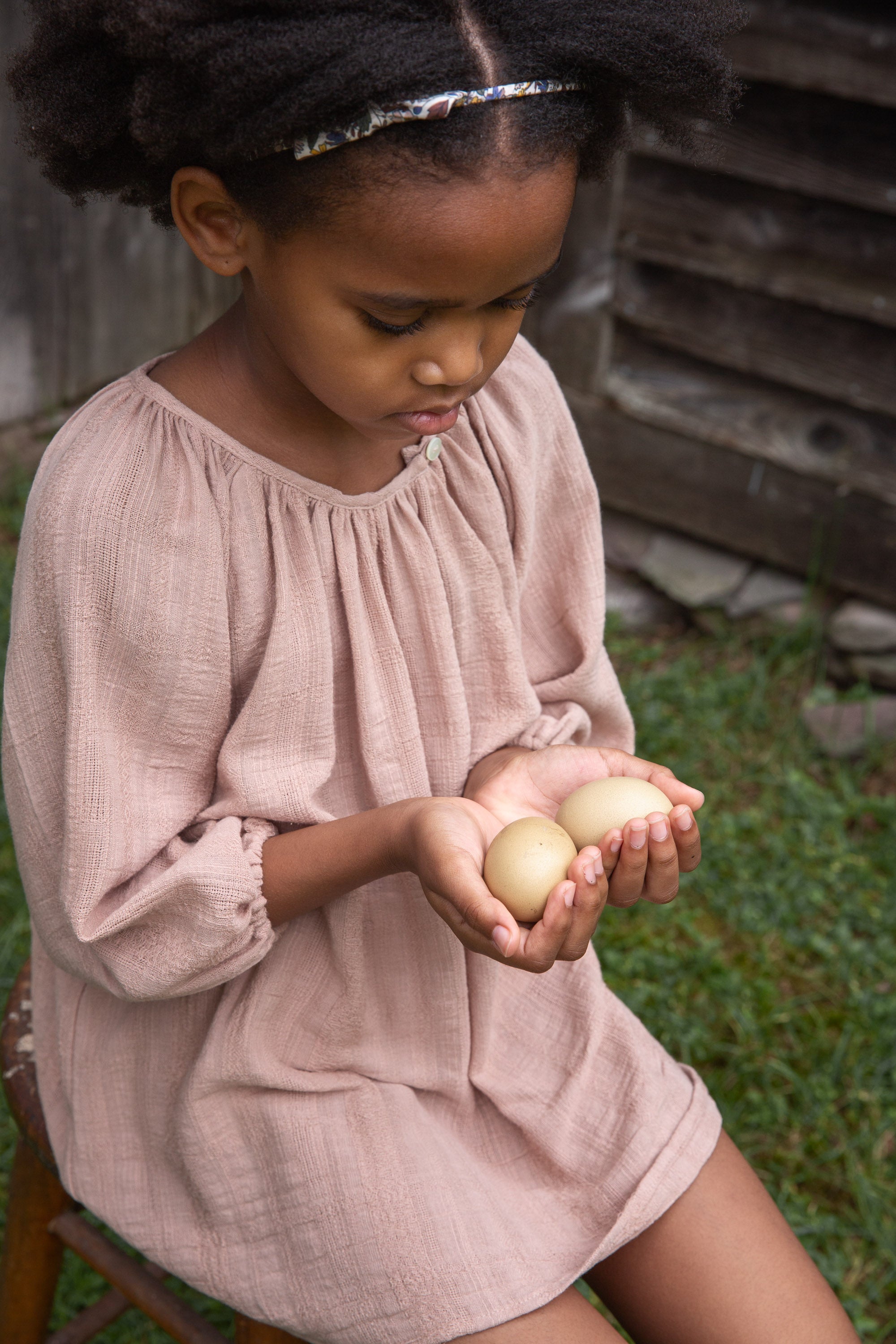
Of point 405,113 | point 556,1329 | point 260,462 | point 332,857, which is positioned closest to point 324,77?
point 405,113

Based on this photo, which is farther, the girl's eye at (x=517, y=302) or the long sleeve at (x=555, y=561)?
the long sleeve at (x=555, y=561)

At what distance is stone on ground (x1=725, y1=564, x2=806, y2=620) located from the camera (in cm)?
354

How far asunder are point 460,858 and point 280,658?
0.98ft

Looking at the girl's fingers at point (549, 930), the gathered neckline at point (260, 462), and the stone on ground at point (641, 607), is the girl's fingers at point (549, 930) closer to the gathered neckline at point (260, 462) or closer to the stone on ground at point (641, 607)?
the gathered neckline at point (260, 462)

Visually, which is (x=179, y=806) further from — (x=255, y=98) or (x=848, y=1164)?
(x=848, y=1164)

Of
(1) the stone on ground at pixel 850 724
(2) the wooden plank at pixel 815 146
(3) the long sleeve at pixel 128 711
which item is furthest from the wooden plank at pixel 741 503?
(3) the long sleeve at pixel 128 711

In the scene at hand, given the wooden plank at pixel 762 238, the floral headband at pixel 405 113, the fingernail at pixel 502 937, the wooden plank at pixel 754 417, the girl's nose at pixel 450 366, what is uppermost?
the floral headband at pixel 405 113

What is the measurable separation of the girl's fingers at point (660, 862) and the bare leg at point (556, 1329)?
440 mm

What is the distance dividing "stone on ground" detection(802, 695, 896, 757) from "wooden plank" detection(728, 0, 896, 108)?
4.58ft

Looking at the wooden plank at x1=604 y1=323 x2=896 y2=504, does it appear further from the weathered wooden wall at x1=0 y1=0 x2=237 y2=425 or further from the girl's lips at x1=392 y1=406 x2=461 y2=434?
the girl's lips at x1=392 y1=406 x2=461 y2=434

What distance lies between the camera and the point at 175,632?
1343mm

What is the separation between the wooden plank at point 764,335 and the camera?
322 centimetres

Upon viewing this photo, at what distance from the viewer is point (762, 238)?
324 centimetres

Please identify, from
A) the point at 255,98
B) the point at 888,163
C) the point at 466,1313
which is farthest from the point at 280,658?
the point at 888,163
